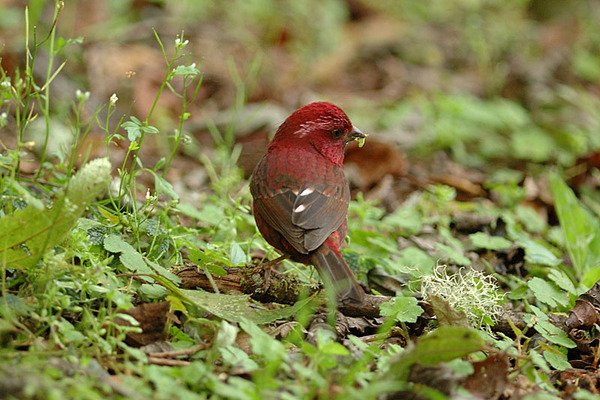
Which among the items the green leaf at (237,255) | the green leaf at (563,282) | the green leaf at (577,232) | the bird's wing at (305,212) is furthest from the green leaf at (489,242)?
the green leaf at (237,255)

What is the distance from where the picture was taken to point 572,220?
4.87 meters

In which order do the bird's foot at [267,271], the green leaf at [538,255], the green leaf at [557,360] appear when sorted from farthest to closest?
the green leaf at [538,255]
the bird's foot at [267,271]
the green leaf at [557,360]

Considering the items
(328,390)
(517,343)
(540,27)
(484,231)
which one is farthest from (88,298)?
(540,27)

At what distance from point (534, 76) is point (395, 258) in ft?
15.5

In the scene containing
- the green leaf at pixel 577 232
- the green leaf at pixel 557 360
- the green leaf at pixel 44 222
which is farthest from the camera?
the green leaf at pixel 577 232

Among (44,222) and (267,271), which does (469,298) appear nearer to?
(267,271)

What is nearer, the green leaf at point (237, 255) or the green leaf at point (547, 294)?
the green leaf at point (547, 294)

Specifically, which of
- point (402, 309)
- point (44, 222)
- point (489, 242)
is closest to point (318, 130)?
point (489, 242)

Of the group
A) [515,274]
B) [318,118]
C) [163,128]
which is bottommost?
[163,128]

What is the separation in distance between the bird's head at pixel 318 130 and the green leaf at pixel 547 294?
48.9 inches

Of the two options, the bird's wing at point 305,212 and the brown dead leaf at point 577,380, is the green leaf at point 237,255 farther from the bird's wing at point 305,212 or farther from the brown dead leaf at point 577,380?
the brown dead leaf at point 577,380

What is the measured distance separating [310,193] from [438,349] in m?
1.31

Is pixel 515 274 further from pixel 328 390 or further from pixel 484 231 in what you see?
pixel 328 390

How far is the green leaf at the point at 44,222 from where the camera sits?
3088mm
